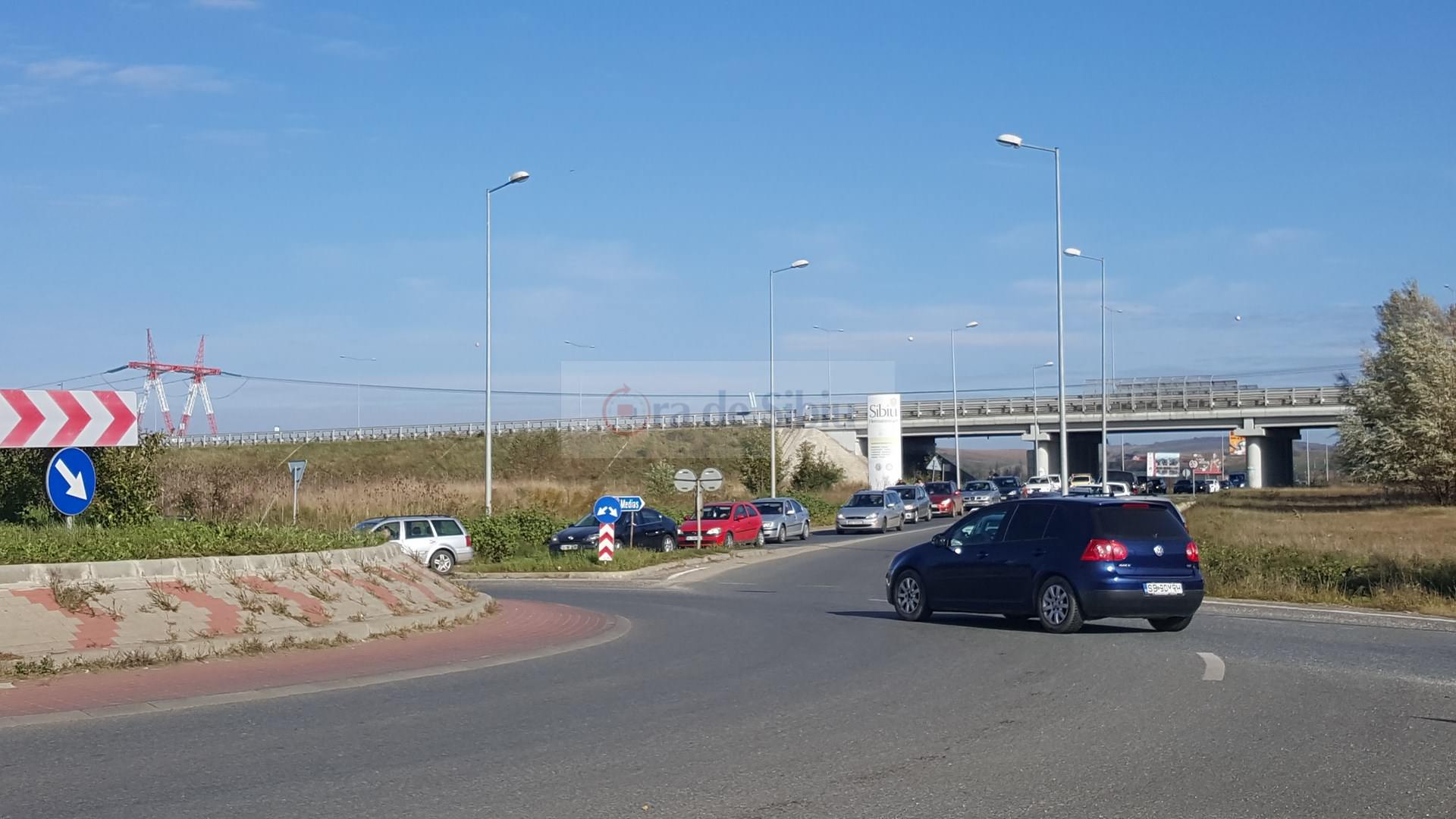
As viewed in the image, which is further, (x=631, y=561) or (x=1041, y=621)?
(x=631, y=561)

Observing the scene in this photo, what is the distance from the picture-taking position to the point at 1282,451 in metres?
93.1

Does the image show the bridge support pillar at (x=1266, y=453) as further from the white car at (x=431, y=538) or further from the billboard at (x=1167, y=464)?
the white car at (x=431, y=538)

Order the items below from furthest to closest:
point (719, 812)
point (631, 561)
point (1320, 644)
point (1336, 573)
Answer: point (631, 561) < point (1336, 573) < point (1320, 644) < point (719, 812)

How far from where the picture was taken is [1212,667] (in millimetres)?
12359

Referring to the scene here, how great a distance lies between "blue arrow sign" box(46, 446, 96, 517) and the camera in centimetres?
1430

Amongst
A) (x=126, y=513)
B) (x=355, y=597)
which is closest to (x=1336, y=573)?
(x=355, y=597)

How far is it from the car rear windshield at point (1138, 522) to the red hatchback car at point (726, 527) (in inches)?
941

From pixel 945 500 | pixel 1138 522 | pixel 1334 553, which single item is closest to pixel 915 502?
pixel 945 500

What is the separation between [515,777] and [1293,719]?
5446 mm

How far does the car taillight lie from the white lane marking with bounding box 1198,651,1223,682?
204 centimetres

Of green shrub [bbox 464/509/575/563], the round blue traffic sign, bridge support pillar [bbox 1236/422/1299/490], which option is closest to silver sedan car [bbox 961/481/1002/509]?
bridge support pillar [bbox 1236/422/1299/490]

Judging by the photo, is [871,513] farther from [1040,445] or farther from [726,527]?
[1040,445]

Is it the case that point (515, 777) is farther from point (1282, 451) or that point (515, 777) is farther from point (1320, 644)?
point (1282, 451)

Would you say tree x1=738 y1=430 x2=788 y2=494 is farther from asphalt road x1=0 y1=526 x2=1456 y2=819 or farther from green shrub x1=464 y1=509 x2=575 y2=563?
asphalt road x1=0 y1=526 x2=1456 y2=819
